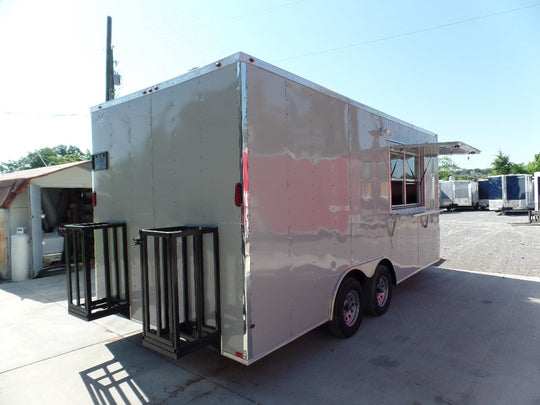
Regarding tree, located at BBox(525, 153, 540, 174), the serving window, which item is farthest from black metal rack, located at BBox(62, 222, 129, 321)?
tree, located at BBox(525, 153, 540, 174)

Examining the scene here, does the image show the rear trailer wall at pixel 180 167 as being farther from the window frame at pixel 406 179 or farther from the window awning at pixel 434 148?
the window awning at pixel 434 148

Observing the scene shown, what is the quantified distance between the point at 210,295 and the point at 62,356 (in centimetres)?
216

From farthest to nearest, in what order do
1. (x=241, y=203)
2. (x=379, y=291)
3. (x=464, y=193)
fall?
(x=464, y=193)
(x=379, y=291)
(x=241, y=203)

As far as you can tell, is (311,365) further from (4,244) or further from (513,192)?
(513,192)

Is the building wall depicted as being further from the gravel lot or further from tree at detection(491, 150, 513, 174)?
A: tree at detection(491, 150, 513, 174)

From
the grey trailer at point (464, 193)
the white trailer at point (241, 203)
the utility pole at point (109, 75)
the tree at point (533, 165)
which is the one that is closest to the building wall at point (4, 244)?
the utility pole at point (109, 75)

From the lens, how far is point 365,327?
4.57 meters

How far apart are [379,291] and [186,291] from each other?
306 cm

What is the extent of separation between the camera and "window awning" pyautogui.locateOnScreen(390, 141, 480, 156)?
5047 millimetres

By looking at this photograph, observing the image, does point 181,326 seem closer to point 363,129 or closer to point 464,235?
point 363,129

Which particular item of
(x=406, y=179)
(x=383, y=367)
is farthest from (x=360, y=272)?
(x=406, y=179)

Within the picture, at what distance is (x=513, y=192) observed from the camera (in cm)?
2305

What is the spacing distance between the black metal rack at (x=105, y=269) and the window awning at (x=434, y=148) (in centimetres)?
411

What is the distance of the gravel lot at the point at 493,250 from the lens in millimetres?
8227
